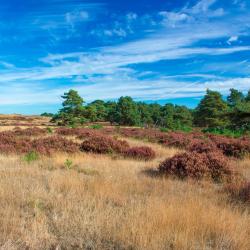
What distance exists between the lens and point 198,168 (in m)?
8.20

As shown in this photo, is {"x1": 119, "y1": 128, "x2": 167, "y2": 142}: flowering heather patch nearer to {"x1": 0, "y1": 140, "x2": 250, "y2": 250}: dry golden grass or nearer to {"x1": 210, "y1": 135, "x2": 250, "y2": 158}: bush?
{"x1": 210, "y1": 135, "x2": 250, "y2": 158}: bush

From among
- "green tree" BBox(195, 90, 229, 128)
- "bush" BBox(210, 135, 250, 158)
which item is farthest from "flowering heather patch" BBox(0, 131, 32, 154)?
"green tree" BBox(195, 90, 229, 128)

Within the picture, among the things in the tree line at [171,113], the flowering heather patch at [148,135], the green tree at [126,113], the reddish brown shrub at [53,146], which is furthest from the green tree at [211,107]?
the reddish brown shrub at [53,146]

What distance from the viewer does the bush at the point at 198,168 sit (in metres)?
8.12

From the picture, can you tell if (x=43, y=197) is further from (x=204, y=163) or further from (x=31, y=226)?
(x=204, y=163)

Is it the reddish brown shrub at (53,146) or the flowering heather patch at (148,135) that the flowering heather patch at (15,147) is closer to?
the reddish brown shrub at (53,146)

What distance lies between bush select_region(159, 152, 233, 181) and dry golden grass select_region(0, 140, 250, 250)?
2.33 ft

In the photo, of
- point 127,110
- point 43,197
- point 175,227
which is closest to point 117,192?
point 43,197

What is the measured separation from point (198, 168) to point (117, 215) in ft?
13.1

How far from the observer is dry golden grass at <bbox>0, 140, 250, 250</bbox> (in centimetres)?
400

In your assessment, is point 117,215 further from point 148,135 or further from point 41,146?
point 148,135

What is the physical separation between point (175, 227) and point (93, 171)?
4561 millimetres

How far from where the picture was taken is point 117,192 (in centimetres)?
614

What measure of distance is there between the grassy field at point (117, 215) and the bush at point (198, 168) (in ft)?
1.87
